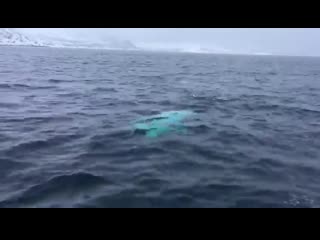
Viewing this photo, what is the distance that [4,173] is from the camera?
8133 mm

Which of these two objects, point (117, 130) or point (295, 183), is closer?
point (295, 183)

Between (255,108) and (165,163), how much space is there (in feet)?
35.6

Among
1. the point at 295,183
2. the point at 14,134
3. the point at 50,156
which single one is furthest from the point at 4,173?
the point at 295,183

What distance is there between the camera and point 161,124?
43.8 feet

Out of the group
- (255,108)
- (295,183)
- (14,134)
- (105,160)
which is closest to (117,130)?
(105,160)

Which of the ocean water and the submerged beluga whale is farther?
the submerged beluga whale

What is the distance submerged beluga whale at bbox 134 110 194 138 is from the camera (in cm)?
1258

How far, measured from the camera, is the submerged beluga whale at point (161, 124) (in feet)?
41.3

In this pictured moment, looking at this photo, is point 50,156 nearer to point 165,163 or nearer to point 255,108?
point 165,163
